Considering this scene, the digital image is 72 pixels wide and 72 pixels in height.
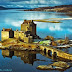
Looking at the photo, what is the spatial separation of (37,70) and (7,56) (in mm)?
8090

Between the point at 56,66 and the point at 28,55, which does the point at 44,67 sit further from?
the point at 28,55

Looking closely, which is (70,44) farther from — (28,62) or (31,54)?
(28,62)

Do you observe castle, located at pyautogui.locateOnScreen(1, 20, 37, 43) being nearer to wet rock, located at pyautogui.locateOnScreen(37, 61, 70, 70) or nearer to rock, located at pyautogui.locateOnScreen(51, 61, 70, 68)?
rock, located at pyautogui.locateOnScreen(51, 61, 70, 68)

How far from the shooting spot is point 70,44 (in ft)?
134

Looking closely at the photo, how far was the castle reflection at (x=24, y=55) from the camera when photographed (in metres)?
33.5

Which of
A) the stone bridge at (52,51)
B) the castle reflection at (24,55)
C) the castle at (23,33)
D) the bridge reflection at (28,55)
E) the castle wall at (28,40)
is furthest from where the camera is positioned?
the castle at (23,33)

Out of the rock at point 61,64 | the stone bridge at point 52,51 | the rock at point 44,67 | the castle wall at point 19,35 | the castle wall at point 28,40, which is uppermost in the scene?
the castle wall at point 19,35

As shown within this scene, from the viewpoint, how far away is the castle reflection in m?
33.5

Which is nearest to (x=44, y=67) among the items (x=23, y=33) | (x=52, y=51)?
(x=52, y=51)

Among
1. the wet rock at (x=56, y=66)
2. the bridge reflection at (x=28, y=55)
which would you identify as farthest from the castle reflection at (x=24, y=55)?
the wet rock at (x=56, y=66)

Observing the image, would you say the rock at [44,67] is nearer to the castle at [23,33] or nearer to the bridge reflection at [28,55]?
the bridge reflection at [28,55]

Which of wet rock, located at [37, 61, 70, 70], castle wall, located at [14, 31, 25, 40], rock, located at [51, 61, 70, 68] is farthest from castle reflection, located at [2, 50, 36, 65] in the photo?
castle wall, located at [14, 31, 25, 40]

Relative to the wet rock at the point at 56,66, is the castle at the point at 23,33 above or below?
above

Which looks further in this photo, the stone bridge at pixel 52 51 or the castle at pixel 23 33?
the castle at pixel 23 33
